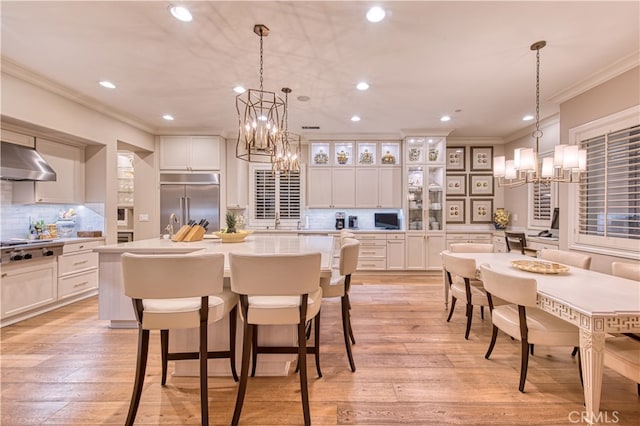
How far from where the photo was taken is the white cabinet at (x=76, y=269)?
366cm

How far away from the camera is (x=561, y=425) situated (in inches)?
66.9

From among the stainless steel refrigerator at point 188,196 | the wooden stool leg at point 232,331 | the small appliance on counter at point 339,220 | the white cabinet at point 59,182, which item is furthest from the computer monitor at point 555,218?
the white cabinet at point 59,182

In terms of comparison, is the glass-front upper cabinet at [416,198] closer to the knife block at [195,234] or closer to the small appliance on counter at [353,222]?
the small appliance on counter at [353,222]

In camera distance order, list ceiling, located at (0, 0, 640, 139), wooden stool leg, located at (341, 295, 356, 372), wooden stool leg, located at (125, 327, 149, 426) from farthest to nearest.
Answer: wooden stool leg, located at (341, 295, 356, 372) → ceiling, located at (0, 0, 640, 139) → wooden stool leg, located at (125, 327, 149, 426)

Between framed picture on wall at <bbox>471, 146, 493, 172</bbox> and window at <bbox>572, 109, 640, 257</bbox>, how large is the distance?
2.55 metres

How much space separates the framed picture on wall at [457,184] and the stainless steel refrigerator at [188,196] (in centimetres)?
479

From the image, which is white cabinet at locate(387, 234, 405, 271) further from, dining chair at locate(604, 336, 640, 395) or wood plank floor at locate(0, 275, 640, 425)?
dining chair at locate(604, 336, 640, 395)

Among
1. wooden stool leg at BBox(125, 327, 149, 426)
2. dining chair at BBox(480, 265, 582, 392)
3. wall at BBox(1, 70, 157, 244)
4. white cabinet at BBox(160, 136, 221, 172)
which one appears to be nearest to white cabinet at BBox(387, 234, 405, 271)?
dining chair at BBox(480, 265, 582, 392)

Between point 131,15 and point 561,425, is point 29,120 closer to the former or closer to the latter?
point 131,15

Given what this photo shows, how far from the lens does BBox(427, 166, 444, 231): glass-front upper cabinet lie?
5582 mm

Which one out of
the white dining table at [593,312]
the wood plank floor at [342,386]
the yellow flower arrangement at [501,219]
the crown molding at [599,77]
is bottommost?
the wood plank floor at [342,386]

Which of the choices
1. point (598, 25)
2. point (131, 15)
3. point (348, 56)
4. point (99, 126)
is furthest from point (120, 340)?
point (598, 25)

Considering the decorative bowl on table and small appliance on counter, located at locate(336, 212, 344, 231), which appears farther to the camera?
small appliance on counter, located at locate(336, 212, 344, 231)

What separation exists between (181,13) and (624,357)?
3.67 metres
